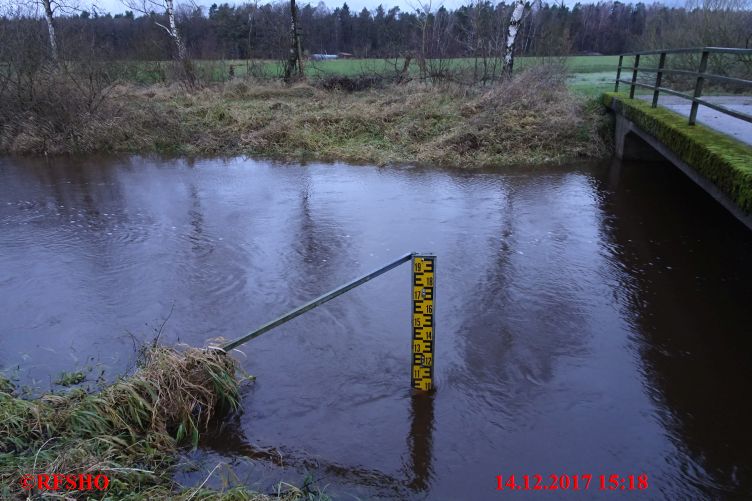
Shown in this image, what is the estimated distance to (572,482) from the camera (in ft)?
11.8

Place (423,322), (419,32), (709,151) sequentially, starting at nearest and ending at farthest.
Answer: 1. (423,322)
2. (709,151)
3. (419,32)

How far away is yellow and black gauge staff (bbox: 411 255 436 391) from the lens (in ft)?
13.4

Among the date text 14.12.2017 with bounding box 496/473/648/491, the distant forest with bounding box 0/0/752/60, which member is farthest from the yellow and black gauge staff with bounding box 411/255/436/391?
the distant forest with bounding box 0/0/752/60

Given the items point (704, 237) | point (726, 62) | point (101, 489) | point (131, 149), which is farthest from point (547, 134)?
point (101, 489)

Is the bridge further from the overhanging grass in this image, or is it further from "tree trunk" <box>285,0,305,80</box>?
"tree trunk" <box>285,0,305,80</box>

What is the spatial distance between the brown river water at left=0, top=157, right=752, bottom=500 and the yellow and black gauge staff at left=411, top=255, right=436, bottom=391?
211mm

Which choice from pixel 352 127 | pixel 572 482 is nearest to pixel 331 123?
pixel 352 127

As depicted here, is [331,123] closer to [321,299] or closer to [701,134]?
[701,134]

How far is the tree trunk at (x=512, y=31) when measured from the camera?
675 inches

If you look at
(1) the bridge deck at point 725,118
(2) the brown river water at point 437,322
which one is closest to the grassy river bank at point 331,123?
(1) the bridge deck at point 725,118

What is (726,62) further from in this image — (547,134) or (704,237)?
(704,237)

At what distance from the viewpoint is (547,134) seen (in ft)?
44.1

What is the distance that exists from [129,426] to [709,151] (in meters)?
6.38

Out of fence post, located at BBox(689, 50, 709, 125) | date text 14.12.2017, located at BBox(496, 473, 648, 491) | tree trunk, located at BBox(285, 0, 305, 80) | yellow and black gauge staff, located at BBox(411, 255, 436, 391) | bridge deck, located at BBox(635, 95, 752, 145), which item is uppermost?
tree trunk, located at BBox(285, 0, 305, 80)
